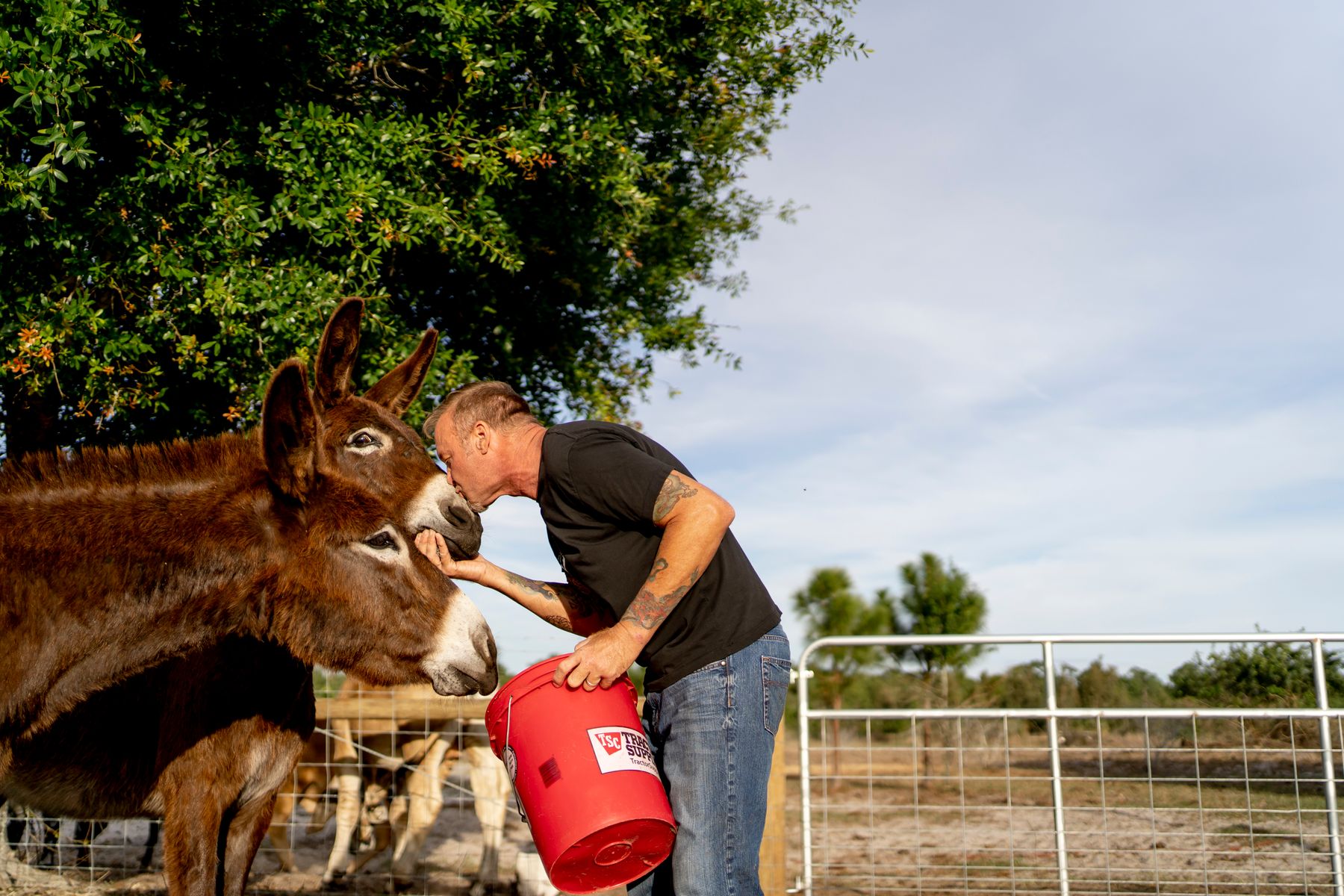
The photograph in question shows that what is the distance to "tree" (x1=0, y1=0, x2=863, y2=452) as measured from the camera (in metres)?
6.21

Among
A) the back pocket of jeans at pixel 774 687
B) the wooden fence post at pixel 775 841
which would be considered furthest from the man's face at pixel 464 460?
the wooden fence post at pixel 775 841

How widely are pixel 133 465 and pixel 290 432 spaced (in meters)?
0.66

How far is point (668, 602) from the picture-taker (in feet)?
9.76

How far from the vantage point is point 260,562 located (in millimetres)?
3432

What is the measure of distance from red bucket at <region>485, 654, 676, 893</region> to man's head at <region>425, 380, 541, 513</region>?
0.70 meters

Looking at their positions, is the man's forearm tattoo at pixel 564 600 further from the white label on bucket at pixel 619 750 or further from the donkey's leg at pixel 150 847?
the donkey's leg at pixel 150 847

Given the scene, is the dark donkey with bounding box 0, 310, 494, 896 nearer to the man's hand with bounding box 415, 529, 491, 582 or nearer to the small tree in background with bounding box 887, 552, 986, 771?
the man's hand with bounding box 415, 529, 491, 582

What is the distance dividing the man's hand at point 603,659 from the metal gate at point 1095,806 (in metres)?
2.50

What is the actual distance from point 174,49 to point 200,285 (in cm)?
187

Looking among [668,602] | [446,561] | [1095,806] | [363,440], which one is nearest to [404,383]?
[363,440]

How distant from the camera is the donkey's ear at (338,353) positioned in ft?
12.0

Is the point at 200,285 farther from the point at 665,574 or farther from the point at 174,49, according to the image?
the point at 665,574

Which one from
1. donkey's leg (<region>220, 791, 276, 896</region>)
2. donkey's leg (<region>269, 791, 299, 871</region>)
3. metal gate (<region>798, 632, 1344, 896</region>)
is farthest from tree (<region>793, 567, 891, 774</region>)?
donkey's leg (<region>220, 791, 276, 896</region>)

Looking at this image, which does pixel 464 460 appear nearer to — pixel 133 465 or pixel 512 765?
pixel 512 765
